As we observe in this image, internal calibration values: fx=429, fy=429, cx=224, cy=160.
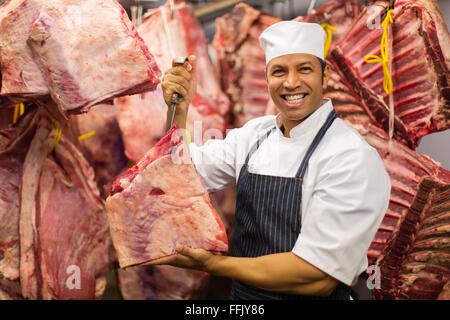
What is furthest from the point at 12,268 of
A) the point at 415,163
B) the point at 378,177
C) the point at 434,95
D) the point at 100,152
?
the point at 434,95

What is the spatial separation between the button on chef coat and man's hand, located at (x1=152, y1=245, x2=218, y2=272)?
0.26 meters

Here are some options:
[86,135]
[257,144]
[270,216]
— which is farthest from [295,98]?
[86,135]

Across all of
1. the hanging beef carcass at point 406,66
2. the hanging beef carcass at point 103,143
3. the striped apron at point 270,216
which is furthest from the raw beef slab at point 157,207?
the hanging beef carcass at point 406,66

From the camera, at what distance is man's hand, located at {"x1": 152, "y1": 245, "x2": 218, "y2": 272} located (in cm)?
127

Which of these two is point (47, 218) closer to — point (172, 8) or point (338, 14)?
point (172, 8)

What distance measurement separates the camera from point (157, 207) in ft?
4.35

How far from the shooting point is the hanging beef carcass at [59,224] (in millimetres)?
1697

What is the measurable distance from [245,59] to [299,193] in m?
0.91

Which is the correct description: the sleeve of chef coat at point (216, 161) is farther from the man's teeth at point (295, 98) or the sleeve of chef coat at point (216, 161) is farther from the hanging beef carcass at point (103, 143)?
the hanging beef carcass at point (103, 143)

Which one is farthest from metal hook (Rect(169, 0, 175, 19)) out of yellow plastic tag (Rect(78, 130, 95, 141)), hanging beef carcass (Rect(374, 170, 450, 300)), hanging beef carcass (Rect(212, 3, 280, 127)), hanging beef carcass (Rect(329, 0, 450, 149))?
hanging beef carcass (Rect(374, 170, 450, 300))

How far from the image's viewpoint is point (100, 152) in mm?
2049

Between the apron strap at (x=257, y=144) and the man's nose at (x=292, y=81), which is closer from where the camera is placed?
the man's nose at (x=292, y=81)

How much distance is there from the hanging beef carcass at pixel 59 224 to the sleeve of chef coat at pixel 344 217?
3.14ft

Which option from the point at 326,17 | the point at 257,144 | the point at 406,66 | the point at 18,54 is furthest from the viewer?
the point at 326,17
